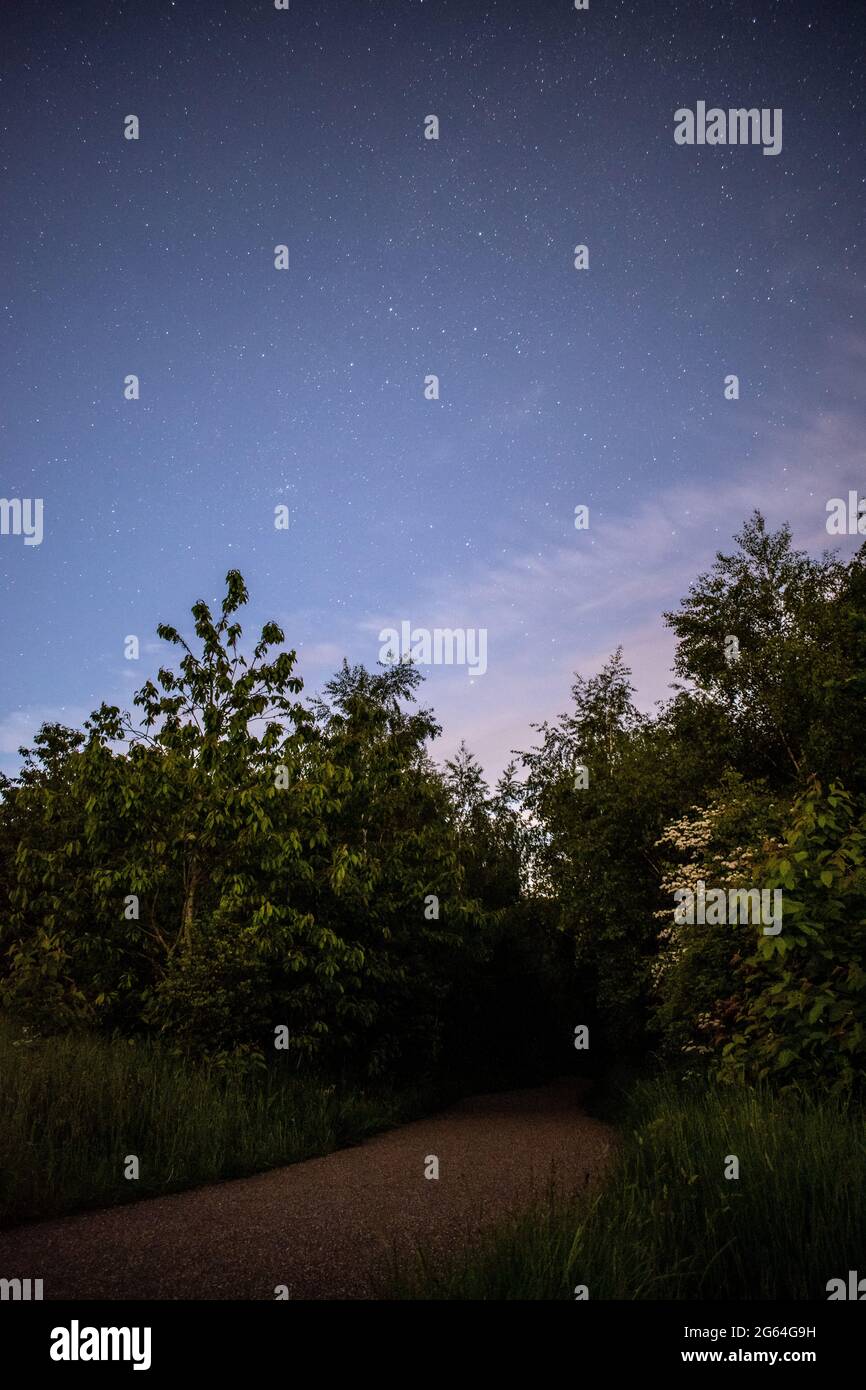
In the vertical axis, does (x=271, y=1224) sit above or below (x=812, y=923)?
below

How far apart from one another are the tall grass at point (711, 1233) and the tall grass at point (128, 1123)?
3.60 metres

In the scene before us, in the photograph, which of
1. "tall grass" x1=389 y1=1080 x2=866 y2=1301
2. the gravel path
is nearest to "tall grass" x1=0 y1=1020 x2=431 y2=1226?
the gravel path

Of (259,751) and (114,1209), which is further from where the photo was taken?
(259,751)

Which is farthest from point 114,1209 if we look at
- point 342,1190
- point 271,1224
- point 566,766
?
point 566,766

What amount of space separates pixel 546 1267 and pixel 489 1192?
3801mm

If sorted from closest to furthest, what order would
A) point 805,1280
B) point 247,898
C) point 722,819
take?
point 805,1280
point 247,898
point 722,819

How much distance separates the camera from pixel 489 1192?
7.02m

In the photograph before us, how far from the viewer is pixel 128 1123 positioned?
25.7ft

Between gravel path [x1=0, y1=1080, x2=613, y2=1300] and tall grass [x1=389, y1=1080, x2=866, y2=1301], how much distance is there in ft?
1.33

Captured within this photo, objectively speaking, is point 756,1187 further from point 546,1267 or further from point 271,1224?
point 271,1224
